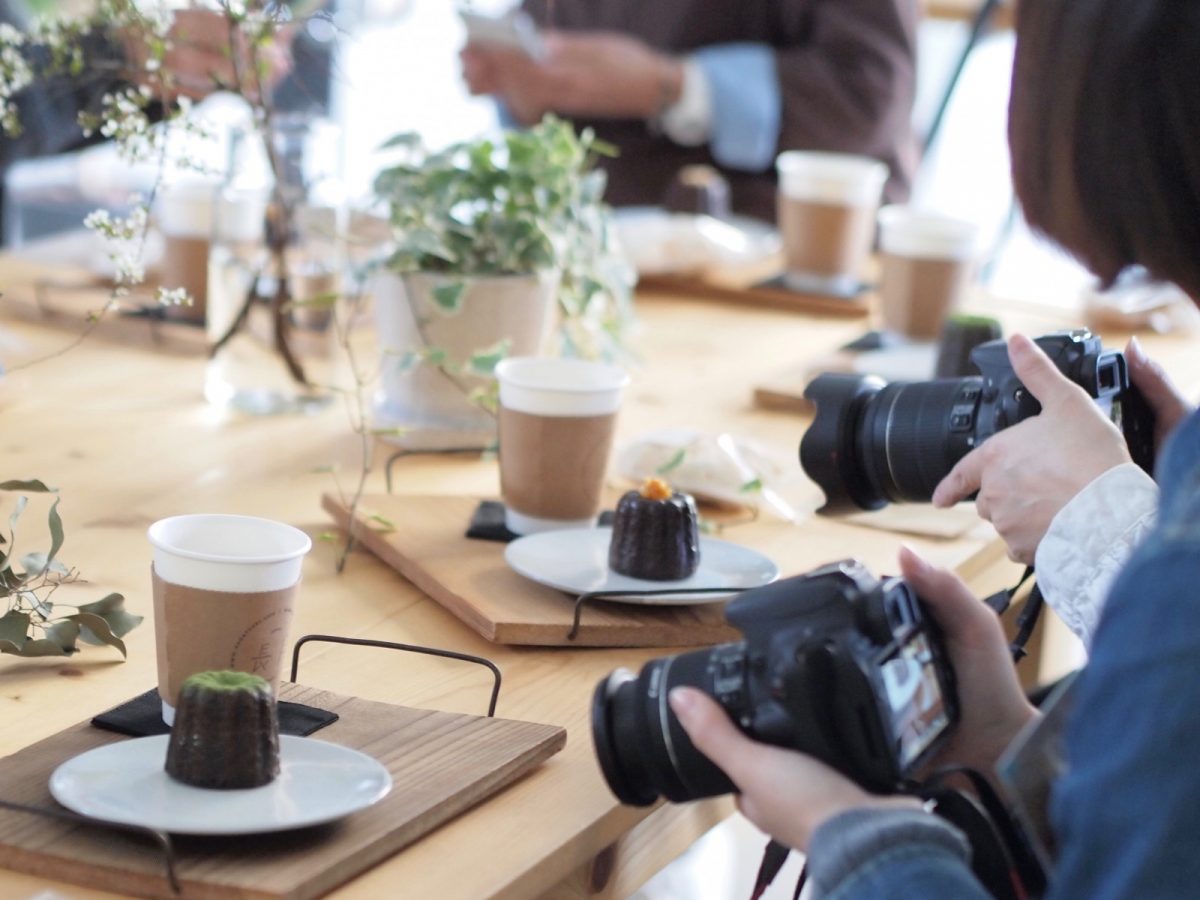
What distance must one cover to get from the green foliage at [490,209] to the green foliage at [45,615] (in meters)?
0.50

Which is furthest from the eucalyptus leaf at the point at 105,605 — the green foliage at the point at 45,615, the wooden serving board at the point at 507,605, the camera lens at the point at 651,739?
the camera lens at the point at 651,739

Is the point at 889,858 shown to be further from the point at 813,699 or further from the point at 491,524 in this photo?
the point at 491,524

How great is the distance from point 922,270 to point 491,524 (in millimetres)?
874

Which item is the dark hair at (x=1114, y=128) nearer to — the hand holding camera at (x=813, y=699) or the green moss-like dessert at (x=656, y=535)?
the hand holding camera at (x=813, y=699)

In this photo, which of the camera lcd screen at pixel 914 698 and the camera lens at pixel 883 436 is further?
the camera lens at pixel 883 436

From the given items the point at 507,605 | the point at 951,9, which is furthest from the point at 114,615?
the point at 951,9

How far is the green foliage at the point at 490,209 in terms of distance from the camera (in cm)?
136

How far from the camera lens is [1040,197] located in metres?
0.72

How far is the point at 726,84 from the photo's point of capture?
2.62 m

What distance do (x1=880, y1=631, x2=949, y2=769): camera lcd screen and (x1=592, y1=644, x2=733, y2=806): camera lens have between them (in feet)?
0.28

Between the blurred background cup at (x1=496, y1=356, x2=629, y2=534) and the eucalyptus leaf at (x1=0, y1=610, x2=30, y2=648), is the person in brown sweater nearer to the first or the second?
the blurred background cup at (x1=496, y1=356, x2=629, y2=534)

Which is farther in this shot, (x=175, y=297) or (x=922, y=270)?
(x=922, y=270)

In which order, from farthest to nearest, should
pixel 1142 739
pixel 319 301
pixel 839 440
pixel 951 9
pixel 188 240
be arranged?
1. pixel 951 9
2. pixel 188 240
3. pixel 319 301
4. pixel 839 440
5. pixel 1142 739

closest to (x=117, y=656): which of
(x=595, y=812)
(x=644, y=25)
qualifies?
(x=595, y=812)
